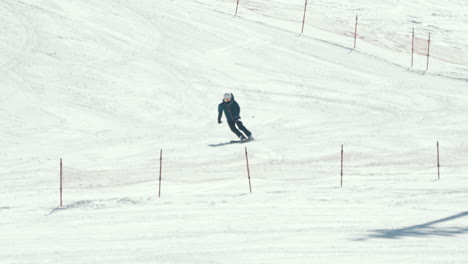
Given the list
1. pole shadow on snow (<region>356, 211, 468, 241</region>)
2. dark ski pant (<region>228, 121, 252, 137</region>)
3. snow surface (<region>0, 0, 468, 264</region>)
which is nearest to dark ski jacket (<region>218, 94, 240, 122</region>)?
dark ski pant (<region>228, 121, 252, 137</region>)

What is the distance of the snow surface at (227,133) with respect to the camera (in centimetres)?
1493

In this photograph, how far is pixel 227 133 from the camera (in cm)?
2547

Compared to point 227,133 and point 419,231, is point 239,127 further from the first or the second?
point 419,231

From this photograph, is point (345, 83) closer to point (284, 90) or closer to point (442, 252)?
point (284, 90)

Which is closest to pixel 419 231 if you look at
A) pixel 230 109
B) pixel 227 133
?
pixel 230 109

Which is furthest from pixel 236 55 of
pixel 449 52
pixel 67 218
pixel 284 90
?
pixel 67 218

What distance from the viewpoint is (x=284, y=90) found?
2936 cm

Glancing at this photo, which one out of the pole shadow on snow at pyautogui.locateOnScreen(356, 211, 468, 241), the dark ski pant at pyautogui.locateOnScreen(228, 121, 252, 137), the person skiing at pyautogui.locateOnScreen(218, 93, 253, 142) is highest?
the person skiing at pyautogui.locateOnScreen(218, 93, 253, 142)

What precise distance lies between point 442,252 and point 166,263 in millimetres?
4044

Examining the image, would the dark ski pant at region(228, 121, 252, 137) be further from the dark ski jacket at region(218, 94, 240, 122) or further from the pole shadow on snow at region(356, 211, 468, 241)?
the pole shadow on snow at region(356, 211, 468, 241)

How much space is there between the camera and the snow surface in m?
14.9

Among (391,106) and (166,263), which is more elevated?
(391,106)

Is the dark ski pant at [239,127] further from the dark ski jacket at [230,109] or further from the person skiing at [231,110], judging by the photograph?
the dark ski jacket at [230,109]

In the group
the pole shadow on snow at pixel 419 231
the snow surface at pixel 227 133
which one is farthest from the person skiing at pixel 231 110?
the pole shadow on snow at pixel 419 231
